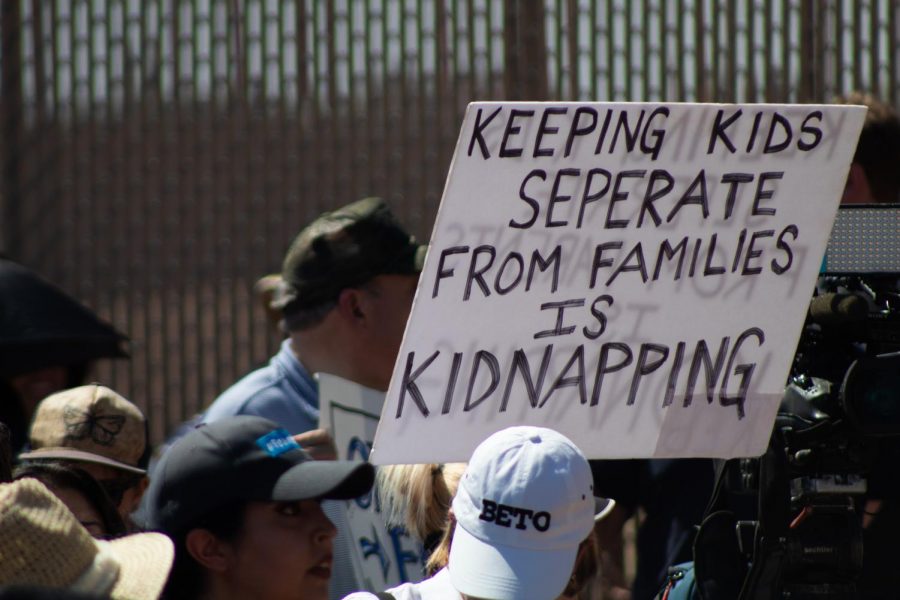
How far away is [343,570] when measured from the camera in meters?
3.15

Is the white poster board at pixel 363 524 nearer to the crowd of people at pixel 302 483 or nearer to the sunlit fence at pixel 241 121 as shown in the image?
the crowd of people at pixel 302 483

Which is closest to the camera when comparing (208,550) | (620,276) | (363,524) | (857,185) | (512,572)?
(512,572)

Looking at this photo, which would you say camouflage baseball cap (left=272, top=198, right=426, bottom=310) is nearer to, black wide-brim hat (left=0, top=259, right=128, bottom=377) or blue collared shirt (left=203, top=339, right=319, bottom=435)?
blue collared shirt (left=203, top=339, right=319, bottom=435)

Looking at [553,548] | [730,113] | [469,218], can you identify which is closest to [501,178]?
[469,218]

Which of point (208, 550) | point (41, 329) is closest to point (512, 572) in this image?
point (208, 550)

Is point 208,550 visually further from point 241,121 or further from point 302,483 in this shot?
point 241,121

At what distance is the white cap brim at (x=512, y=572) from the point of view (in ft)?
6.91

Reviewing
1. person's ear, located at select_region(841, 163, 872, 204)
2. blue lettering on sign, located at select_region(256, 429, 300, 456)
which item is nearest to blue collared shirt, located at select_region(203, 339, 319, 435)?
blue lettering on sign, located at select_region(256, 429, 300, 456)

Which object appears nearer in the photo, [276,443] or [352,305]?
[276,443]

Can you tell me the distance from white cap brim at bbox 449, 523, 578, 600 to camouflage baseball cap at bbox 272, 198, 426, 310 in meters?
1.49

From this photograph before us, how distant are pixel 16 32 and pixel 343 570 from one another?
3.41 m

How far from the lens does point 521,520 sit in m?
2.14

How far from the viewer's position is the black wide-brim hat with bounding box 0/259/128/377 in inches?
155

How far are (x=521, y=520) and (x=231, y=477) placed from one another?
1.89 ft
